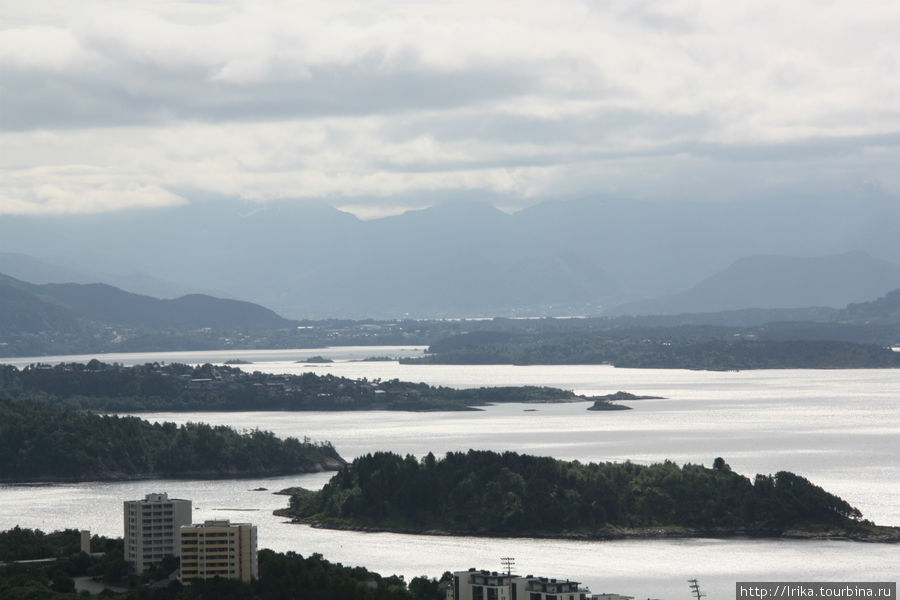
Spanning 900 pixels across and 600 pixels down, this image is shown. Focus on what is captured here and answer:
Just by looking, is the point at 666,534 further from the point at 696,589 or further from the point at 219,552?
the point at 219,552

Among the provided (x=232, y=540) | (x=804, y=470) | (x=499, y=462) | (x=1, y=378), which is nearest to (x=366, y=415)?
(x=1, y=378)

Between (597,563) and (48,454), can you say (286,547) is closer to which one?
(597,563)

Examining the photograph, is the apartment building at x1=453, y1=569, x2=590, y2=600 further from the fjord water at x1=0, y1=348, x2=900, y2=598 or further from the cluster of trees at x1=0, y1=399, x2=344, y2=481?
the cluster of trees at x1=0, y1=399, x2=344, y2=481

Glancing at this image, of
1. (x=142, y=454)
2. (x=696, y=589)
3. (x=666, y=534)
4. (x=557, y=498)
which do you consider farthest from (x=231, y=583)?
(x=142, y=454)

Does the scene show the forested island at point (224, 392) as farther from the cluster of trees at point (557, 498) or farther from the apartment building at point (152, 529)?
the apartment building at point (152, 529)

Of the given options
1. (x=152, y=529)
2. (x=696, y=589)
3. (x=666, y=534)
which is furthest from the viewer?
(x=666, y=534)

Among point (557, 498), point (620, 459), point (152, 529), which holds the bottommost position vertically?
point (152, 529)

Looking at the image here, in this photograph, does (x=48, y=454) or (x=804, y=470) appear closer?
(x=804, y=470)
